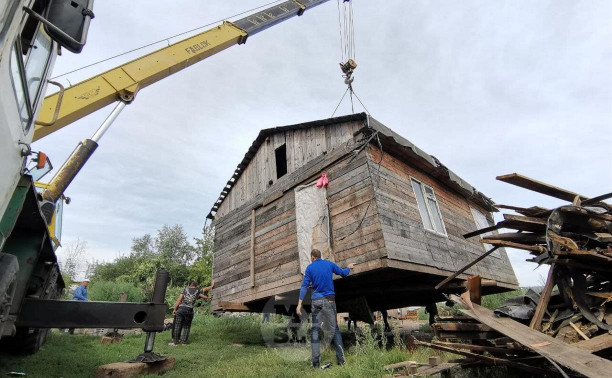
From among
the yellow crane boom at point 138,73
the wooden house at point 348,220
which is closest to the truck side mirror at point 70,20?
the yellow crane boom at point 138,73

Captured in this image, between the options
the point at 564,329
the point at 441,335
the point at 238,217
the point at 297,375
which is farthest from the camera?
the point at 238,217

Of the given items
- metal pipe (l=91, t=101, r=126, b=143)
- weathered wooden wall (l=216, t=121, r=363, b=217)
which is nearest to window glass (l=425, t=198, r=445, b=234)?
weathered wooden wall (l=216, t=121, r=363, b=217)

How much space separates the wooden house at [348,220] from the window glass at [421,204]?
38 mm

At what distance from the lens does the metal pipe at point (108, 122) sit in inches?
232

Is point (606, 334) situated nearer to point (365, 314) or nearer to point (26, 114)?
point (26, 114)

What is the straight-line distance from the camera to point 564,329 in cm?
330

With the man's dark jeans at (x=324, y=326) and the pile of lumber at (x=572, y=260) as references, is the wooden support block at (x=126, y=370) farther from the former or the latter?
the pile of lumber at (x=572, y=260)

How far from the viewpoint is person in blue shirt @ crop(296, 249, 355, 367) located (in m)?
5.37

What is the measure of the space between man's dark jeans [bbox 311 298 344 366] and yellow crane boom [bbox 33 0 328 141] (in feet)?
16.0

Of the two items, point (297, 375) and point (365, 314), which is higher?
point (365, 314)

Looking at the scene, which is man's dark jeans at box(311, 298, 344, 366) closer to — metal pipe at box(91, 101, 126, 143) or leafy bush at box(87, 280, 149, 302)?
metal pipe at box(91, 101, 126, 143)

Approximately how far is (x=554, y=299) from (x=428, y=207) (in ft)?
18.6

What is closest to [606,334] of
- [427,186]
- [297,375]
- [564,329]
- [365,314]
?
[564,329]

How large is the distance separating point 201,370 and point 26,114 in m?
4.92
